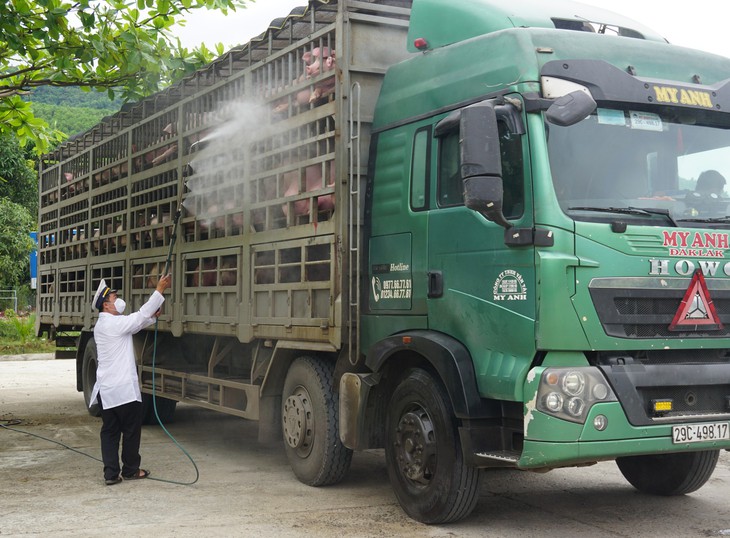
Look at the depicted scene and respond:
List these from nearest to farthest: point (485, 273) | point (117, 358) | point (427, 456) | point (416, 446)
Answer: point (485, 273) → point (427, 456) → point (416, 446) → point (117, 358)

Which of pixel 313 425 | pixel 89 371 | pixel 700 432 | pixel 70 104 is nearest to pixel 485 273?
pixel 700 432

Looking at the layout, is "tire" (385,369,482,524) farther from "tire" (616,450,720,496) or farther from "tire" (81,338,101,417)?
"tire" (81,338,101,417)

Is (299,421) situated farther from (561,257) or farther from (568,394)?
(561,257)

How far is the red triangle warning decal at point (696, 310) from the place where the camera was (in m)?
5.36

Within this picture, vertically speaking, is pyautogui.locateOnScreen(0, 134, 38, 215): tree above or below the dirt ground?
above

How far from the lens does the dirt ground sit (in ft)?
19.3

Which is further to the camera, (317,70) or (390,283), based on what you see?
(317,70)

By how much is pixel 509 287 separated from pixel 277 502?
2.51 m

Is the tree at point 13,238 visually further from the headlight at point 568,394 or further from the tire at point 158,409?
the headlight at point 568,394

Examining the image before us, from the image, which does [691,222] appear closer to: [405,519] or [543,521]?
[543,521]

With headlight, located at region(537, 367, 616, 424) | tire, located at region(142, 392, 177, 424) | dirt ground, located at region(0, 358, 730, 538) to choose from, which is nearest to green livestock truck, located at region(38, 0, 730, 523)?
headlight, located at region(537, 367, 616, 424)

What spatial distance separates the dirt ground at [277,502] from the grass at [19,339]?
15.8m

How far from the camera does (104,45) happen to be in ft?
31.8

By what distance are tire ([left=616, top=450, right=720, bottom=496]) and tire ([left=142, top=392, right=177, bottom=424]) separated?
227 inches
